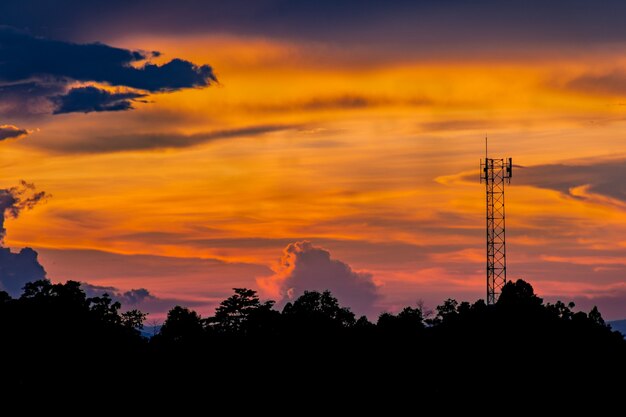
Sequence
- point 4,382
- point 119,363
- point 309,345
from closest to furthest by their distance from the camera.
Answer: point 4,382 → point 119,363 → point 309,345

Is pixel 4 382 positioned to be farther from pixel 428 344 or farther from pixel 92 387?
pixel 428 344

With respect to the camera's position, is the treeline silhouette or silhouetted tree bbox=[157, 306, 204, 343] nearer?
the treeline silhouette

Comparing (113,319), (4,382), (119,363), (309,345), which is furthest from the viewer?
(113,319)

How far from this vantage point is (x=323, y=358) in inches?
5822

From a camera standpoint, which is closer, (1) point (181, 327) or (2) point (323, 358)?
(2) point (323, 358)

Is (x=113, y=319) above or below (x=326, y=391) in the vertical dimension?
above

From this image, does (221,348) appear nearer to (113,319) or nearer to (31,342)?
(31,342)

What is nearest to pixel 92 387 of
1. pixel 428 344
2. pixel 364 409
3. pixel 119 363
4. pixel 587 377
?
pixel 119 363

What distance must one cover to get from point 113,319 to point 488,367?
207 ft

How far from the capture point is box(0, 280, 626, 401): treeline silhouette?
13850 cm

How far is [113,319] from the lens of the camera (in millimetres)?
185000

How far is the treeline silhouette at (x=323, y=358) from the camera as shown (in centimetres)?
13850

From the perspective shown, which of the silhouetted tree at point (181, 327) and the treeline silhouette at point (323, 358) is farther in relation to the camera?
the silhouetted tree at point (181, 327)

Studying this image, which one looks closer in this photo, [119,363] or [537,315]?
[119,363]
